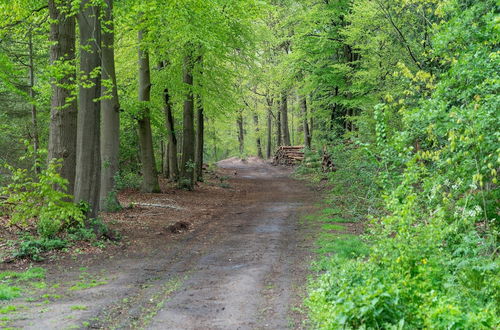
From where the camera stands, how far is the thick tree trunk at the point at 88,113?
10.3 metres

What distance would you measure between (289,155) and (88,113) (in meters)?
28.4

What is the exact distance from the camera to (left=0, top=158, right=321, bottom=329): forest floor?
18.8 feet

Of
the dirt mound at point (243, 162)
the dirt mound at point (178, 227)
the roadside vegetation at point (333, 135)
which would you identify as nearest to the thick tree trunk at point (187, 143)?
the roadside vegetation at point (333, 135)

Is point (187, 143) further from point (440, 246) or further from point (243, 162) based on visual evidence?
point (243, 162)

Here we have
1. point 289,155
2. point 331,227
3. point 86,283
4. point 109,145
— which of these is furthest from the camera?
point 289,155

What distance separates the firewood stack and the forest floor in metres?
21.9

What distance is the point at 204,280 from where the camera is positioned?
7547 mm

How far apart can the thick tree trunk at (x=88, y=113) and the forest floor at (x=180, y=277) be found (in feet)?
5.06

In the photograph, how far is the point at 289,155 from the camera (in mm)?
37938

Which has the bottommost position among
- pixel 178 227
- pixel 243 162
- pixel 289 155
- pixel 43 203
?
pixel 178 227

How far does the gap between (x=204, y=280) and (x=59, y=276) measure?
2.56 metres

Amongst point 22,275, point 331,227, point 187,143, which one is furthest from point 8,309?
point 187,143

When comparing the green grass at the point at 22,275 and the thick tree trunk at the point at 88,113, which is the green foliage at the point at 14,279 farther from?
the thick tree trunk at the point at 88,113

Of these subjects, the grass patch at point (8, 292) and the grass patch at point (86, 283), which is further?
the grass patch at point (86, 283)
